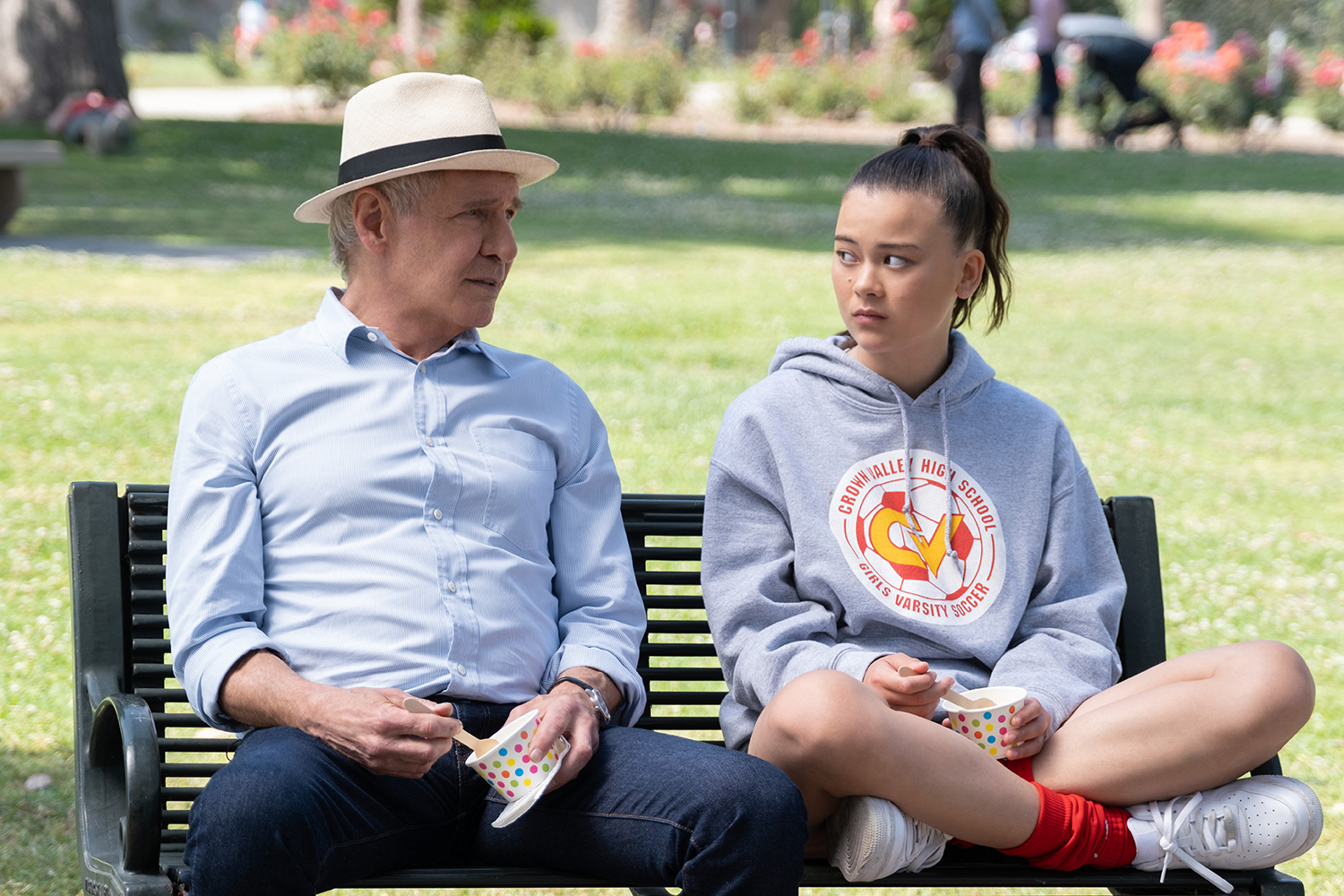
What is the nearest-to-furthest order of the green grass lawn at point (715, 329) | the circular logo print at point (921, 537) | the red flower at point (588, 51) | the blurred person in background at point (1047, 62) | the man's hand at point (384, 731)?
the man's hand at point (384, 731), the circular logo print at point (921, 537), the green grass lawn at point (715, 329), the blurred person in background at point (1047, 62), the red flower at point (588, 51)

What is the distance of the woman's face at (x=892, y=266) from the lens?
3.00m

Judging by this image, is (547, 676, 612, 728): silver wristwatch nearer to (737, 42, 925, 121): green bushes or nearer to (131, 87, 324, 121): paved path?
(131, 87, 324, 121): paved path

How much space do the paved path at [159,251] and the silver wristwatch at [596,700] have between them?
32.4 feet

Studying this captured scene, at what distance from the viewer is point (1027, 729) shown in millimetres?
2688

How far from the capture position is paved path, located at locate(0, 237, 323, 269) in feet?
39.6

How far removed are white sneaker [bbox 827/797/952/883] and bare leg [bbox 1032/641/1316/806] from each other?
0.29 metres

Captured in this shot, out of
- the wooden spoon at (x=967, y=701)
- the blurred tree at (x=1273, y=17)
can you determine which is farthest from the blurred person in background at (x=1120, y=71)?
the blurred tree at (x=1273, y=17)

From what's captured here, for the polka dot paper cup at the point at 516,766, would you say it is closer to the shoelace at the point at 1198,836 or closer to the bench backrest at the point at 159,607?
the bench backrest at the point at 159,607

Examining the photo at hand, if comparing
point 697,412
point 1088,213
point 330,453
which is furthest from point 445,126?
point 1088,213

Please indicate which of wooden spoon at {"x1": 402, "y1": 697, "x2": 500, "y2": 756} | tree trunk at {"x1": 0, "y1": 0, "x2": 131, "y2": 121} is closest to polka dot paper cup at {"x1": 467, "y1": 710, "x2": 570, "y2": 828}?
wooden spoon at {"x1": 402, "y1": 697, "x2": 500, "y2": 756}

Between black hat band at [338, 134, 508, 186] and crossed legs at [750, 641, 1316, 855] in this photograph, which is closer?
crossed legs at [750, 641, 1316, 855]

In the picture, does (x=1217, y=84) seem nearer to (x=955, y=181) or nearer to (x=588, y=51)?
(x=588, y=51)

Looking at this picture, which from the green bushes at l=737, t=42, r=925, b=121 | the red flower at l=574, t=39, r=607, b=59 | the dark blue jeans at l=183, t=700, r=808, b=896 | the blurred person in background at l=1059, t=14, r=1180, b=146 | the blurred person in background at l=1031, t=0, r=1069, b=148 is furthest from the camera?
the green bushes at l=737, t=42, r=925, b=121

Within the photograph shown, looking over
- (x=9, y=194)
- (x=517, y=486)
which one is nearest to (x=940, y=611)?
(x=517, y=486)
